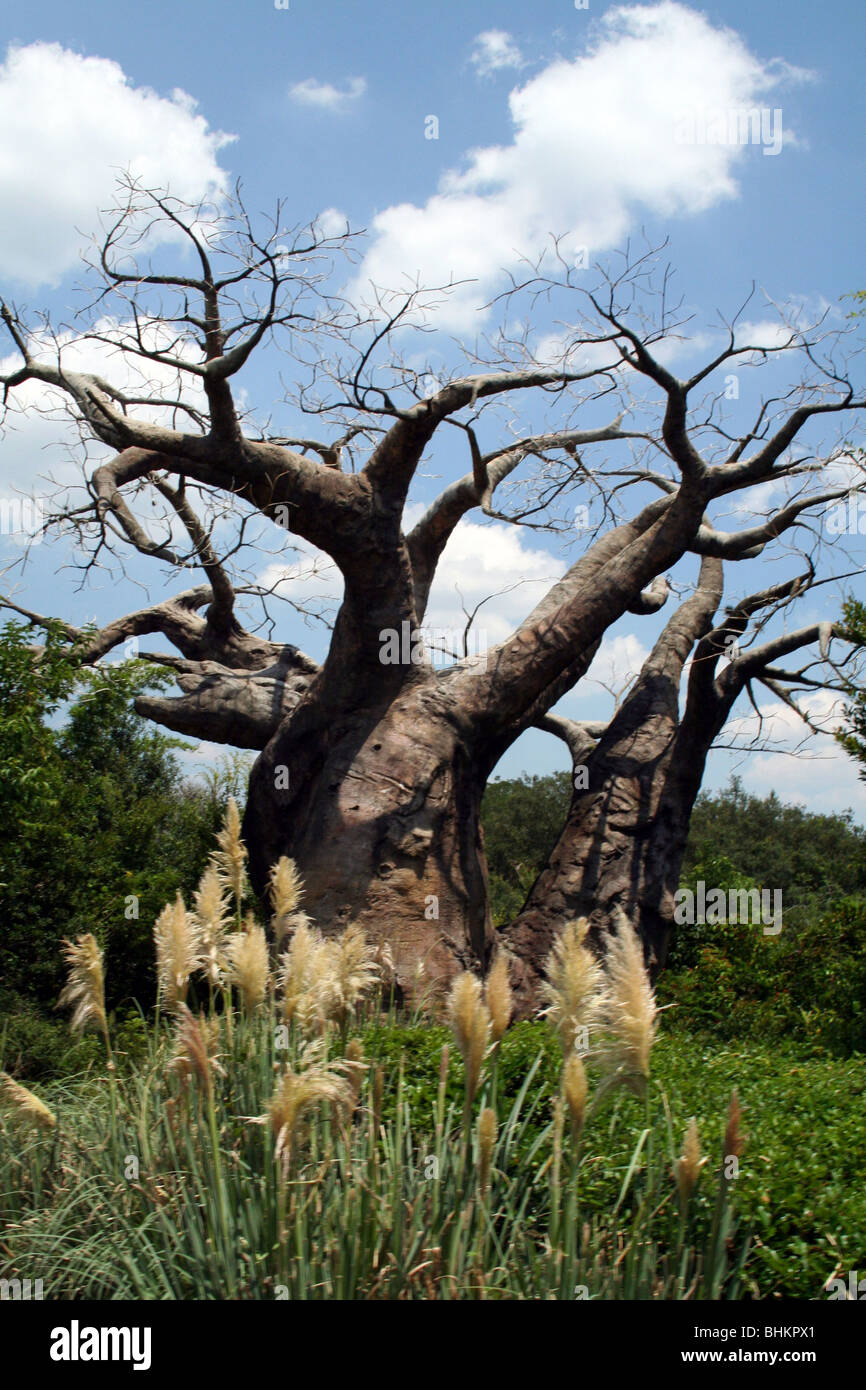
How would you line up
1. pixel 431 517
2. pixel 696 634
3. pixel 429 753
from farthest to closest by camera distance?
1. pixel 696 634
2. pixel 431 517
3. pixel 429 753

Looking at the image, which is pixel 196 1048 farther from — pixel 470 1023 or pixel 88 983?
A: pixel 88 983

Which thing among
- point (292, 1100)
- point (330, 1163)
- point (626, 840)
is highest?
point (626, 840)

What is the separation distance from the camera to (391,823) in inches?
309

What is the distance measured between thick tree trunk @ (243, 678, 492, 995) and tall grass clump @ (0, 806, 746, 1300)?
13.2ft

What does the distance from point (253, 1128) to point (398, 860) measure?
4.94 metres

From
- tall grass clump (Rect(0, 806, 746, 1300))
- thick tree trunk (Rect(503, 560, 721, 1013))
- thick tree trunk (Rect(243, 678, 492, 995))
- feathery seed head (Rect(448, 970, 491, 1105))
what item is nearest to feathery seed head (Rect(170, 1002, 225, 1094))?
tall grass clump (Rect(0, 806, 746, 1300))

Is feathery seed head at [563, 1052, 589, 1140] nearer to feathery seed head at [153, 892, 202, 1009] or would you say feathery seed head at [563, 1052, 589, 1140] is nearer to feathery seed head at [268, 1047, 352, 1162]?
feathery seed head at [268, 1047, 352, 1162]

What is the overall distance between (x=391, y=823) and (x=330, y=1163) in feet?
17.3

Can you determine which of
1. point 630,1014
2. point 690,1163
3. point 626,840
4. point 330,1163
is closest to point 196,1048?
point 330,1163

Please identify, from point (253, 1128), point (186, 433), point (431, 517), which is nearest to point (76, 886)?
point (186, 433)

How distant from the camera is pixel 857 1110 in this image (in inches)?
152

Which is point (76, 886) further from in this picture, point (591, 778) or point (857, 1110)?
point (857, 1110)

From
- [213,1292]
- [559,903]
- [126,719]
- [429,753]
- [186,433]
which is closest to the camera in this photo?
[213,1292]
